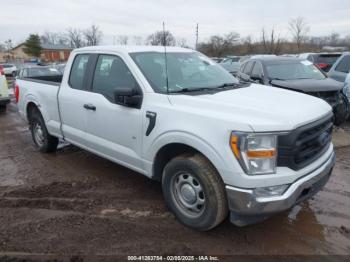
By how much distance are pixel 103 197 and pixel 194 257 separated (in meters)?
1.72

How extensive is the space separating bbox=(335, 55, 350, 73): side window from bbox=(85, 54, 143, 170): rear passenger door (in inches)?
309

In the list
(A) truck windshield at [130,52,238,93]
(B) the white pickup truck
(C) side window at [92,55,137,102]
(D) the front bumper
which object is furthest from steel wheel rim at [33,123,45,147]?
(D) the front bumper

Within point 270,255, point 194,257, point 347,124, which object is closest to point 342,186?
point 270,255

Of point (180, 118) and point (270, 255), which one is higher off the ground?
point (180, 118)

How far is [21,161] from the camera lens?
19.3ft

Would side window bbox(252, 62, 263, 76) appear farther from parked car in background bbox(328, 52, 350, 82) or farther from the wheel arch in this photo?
the wheel arch

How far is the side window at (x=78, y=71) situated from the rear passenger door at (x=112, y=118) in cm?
28

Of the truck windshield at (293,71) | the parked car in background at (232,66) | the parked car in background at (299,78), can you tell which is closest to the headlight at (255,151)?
the parked car in background at (299,78)

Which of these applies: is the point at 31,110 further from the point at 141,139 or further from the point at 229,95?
the point at 229,95

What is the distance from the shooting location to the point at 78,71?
488cm

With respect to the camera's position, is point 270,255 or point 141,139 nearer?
point 270,255

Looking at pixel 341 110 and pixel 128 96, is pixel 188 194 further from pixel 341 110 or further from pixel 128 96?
pixel 341 110

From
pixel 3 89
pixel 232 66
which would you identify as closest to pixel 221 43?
pixel 232 66

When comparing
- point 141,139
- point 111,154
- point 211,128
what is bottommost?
point 111,154
